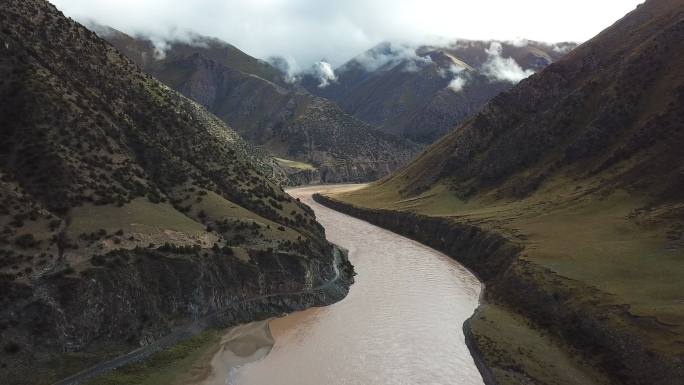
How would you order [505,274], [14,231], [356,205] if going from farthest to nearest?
[356,205], [505,274], [14,231]

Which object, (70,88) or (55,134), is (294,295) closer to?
(55,134)

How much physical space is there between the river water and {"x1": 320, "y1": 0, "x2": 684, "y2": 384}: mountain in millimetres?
3922

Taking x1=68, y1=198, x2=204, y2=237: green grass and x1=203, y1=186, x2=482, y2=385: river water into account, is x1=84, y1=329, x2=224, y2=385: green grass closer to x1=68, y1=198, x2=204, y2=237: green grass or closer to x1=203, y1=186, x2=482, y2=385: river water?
x1=203, y1=186, x2=482, y2=385: river water

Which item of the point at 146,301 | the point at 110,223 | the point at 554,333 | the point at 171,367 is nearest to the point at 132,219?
the point at 110,223

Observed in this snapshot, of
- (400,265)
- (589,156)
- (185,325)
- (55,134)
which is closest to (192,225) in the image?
(185,325)

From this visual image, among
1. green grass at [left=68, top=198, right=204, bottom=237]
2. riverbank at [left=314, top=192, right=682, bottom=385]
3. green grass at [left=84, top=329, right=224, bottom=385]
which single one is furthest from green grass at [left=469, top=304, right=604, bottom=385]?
green grass at [left=68, top=198, right=204, bottom=237]

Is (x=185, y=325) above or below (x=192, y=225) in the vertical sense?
below

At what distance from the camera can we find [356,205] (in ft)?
652

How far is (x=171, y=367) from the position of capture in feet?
202

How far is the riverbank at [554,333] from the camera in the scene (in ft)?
188

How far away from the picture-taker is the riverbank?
188ft

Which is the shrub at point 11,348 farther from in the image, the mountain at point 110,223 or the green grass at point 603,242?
the green grass at point 603,242

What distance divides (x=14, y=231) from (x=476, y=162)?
14555cm

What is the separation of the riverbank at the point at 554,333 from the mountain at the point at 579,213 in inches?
7.9
